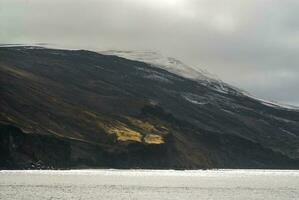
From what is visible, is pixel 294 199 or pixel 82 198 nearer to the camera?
pixel 82 198

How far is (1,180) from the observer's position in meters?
189

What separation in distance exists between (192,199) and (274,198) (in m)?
23.1

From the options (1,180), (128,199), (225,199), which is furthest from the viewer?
(1,180)

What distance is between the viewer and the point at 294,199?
481ft

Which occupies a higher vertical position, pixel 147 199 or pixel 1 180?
pixel 147 199

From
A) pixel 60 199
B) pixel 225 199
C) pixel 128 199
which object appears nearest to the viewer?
pixel 60 199

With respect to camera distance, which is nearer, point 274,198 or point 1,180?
point 274,198

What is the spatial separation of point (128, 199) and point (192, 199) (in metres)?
14.6

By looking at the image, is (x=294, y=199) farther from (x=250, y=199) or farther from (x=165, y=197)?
(x=165, y=197)

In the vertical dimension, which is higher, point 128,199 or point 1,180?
point 128,199

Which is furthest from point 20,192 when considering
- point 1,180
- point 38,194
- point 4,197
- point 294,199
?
point 294,199

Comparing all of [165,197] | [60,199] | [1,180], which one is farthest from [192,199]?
[1,180]

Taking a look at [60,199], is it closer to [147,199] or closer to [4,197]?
[4,197]

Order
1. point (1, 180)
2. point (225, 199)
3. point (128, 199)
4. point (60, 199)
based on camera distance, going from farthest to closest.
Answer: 1. point (1, 180)
2. point (225, 199)
3. point (128, 199)
4. point (60, 199)
